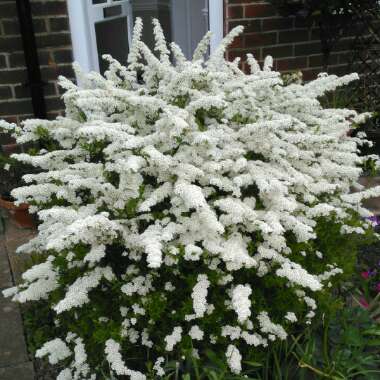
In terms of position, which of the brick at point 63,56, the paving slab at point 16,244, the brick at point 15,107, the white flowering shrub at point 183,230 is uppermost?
the brick at point 63,56

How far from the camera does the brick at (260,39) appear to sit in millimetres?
4027

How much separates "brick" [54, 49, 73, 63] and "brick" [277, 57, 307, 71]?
1.78 meters

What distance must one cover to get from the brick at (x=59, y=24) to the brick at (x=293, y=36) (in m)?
1.77

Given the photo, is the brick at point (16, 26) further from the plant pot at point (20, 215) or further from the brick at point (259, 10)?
the brick at point (259, 10)

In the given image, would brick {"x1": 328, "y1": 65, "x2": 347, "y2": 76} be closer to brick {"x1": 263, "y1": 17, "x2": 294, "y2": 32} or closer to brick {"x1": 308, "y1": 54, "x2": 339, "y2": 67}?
brick {"x1": 308, "y1": 54, "x2": 339, "y2": 67}

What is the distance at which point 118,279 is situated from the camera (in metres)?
1.97

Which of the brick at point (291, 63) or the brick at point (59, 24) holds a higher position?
the brick at point (59, 24)

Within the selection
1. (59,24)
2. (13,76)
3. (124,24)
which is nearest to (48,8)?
(59,24)

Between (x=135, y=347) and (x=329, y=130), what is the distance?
4.70 feet

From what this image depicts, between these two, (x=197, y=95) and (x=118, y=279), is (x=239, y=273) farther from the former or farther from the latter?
(x=197, y=95)

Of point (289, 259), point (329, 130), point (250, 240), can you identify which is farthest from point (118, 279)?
point (329, 130)

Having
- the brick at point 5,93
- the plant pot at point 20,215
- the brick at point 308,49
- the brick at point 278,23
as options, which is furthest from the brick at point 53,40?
the brick at point 308,49

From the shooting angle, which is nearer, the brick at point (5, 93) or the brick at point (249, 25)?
the brick at point (5, 93)

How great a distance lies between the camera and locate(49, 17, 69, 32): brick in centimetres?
346
